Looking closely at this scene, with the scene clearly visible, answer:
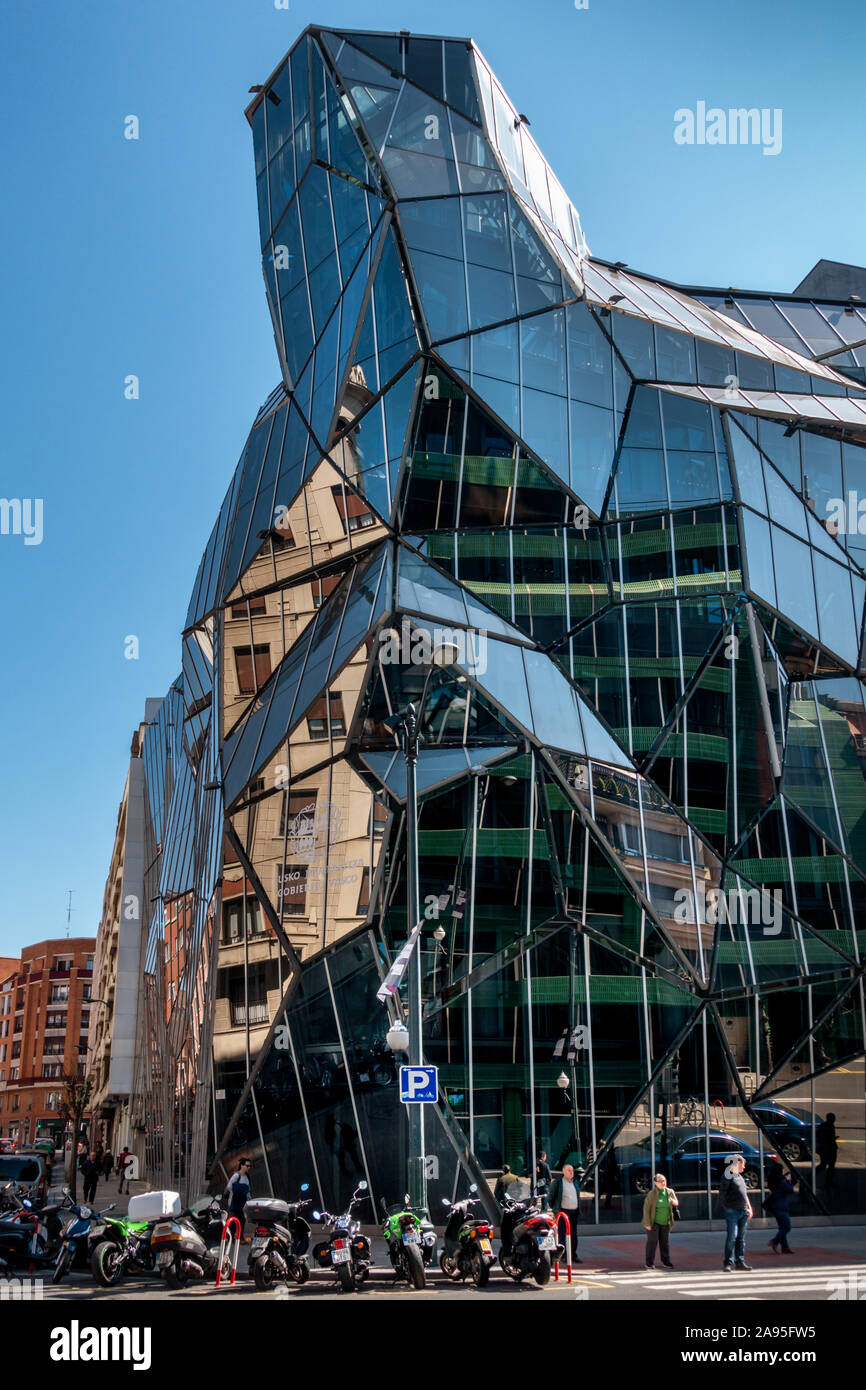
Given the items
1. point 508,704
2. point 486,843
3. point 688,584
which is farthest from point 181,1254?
point 688,584

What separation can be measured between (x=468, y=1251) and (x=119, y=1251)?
4.65m

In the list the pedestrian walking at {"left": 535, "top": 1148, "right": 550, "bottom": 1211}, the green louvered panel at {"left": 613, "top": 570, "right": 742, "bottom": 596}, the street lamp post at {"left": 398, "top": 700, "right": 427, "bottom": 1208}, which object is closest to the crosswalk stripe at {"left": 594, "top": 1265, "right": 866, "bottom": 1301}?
the street lamp post at {"left": 398, "top": 700, "right": 427, "bottom": 1208}

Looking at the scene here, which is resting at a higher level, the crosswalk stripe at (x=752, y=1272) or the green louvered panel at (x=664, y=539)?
the green louvered panel at (x=664, y=539)

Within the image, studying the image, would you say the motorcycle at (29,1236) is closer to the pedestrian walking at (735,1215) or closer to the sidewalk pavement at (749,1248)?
the sidewalk pavement at (749,1248)

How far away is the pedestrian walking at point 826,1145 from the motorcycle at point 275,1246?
40.1 feet

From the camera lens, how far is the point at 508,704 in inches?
955

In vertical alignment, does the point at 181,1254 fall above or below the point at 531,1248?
below

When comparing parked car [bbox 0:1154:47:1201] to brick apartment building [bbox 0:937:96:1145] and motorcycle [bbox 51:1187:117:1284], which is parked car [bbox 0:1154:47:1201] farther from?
brick apartment building [bbox 0:937:96:1145]

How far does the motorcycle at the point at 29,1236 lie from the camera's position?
60.2ft

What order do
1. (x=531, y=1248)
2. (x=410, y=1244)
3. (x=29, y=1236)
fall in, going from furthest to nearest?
(x=29, y=1236) → (x=531, y=1248) → (x=410, y=1244)

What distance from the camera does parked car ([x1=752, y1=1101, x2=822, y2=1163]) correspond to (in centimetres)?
2375

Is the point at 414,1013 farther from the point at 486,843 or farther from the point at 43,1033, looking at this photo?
the point at 43,1033

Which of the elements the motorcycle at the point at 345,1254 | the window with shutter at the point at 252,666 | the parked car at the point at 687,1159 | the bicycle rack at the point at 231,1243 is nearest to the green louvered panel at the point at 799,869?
the parked car at the point at 687,1159
